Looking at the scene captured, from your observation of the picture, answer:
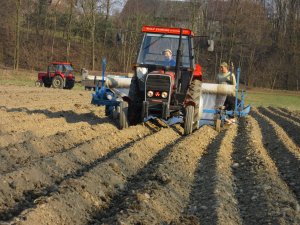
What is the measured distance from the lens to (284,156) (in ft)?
27.0

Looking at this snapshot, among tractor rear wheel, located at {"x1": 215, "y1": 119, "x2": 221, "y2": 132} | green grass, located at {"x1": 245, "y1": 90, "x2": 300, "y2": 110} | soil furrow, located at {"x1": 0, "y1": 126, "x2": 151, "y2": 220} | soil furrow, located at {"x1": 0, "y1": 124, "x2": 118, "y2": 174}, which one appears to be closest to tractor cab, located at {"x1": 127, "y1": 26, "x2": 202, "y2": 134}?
tractor rear wheel, located at {"x1": 215, "y1": 119, "x2": 221, "y2": 132}

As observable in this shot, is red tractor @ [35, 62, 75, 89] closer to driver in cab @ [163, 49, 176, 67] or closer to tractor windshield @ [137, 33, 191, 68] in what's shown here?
tractor windshield @ [137, 33, 191, 68]

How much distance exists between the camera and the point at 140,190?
17.1 feet

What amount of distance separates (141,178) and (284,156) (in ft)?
10.4

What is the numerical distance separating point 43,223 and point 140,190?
1479 mm

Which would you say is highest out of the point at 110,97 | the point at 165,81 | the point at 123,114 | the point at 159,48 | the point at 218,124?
the point at 159,48

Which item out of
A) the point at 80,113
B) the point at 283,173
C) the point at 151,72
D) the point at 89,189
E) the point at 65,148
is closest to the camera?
the point at 89,189

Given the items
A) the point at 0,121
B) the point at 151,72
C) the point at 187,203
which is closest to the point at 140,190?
the point at 187,203

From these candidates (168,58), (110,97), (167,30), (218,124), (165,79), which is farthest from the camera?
(218,124)

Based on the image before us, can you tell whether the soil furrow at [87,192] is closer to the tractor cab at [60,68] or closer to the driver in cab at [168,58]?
the driver in cab at [168,58]

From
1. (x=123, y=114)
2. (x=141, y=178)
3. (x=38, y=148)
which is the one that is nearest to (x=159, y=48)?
(x=123, y=114)

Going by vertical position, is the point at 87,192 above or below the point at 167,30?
below

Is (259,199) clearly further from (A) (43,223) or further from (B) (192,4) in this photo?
(B) (192,4)

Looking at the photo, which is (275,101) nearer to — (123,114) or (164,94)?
(123,114)
